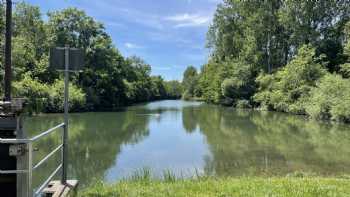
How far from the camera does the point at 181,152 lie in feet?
46.5

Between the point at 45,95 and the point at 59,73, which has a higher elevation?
the point at 59,73

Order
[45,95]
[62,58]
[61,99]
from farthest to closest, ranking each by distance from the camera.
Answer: [61,99], [45,95], [62,58]

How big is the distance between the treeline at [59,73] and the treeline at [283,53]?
14.1 meters

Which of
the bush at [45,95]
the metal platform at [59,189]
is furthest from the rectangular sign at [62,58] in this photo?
the bush at [45,95]

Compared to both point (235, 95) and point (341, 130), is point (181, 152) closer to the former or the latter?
point (341, 130)

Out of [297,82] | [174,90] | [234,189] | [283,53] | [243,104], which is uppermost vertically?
[283,53]

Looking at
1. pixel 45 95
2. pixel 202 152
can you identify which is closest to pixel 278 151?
pixel 202 152

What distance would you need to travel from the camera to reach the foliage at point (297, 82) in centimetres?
3374

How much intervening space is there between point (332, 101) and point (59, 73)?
90.9 feet

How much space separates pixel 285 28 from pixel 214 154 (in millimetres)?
32373

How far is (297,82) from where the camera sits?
3506 centimetres

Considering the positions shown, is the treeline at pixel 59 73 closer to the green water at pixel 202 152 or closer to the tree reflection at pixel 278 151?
the green water at pixel 202 152

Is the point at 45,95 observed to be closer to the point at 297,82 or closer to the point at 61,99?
the point at 61,99

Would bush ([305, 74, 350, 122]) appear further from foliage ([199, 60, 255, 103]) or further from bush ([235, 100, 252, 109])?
foliage ([199, 60, 255, 103])
